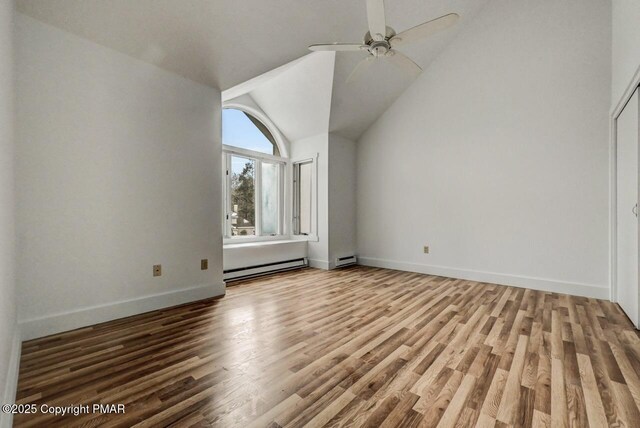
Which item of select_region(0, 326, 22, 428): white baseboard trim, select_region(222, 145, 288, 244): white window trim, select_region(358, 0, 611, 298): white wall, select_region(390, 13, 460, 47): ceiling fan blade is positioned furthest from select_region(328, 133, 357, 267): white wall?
select_region(0, 326, 22, 428): white baseboard trim

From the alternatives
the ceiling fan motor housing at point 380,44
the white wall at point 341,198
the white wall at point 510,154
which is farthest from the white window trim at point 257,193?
the ceiling fan motor housing at point 380,44

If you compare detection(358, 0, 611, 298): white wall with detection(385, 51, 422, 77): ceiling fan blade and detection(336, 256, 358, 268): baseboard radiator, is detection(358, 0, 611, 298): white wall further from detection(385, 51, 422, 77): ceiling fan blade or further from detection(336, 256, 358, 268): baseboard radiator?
detection(385, 51, 422, 77): ceiling fan blade

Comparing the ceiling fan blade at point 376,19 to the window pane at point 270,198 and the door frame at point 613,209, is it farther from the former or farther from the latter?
the window pane at point 270,198

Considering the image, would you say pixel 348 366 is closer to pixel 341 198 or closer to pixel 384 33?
pixel 384 33

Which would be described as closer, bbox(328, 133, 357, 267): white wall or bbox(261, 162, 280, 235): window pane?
bbox(328, 133, 357, 267): white wall

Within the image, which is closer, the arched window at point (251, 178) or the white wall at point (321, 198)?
the arched window at point (251, 178)

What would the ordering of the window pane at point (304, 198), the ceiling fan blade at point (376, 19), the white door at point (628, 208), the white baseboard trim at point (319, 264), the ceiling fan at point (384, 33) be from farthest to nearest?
the window pane at point (304, 198) → the white baseboard trim at point (319, 264) → the white door at point (628, 208) → the ceiling fan at point (384, 33) → the ceiling fan blade at point (376, 19)

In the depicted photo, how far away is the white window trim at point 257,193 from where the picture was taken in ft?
14.6

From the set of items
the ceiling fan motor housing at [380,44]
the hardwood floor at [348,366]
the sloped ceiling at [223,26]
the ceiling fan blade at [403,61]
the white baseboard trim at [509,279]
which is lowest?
the hardwood floor at [348,366]

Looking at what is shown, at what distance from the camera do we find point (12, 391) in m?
1.43

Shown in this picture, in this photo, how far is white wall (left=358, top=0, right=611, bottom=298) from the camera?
10.9 ft

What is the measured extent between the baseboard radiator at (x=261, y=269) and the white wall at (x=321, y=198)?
269mm

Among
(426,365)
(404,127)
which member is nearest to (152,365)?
(426,365)

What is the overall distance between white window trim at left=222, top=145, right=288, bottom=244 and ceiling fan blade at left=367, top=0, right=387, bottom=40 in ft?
9.65
